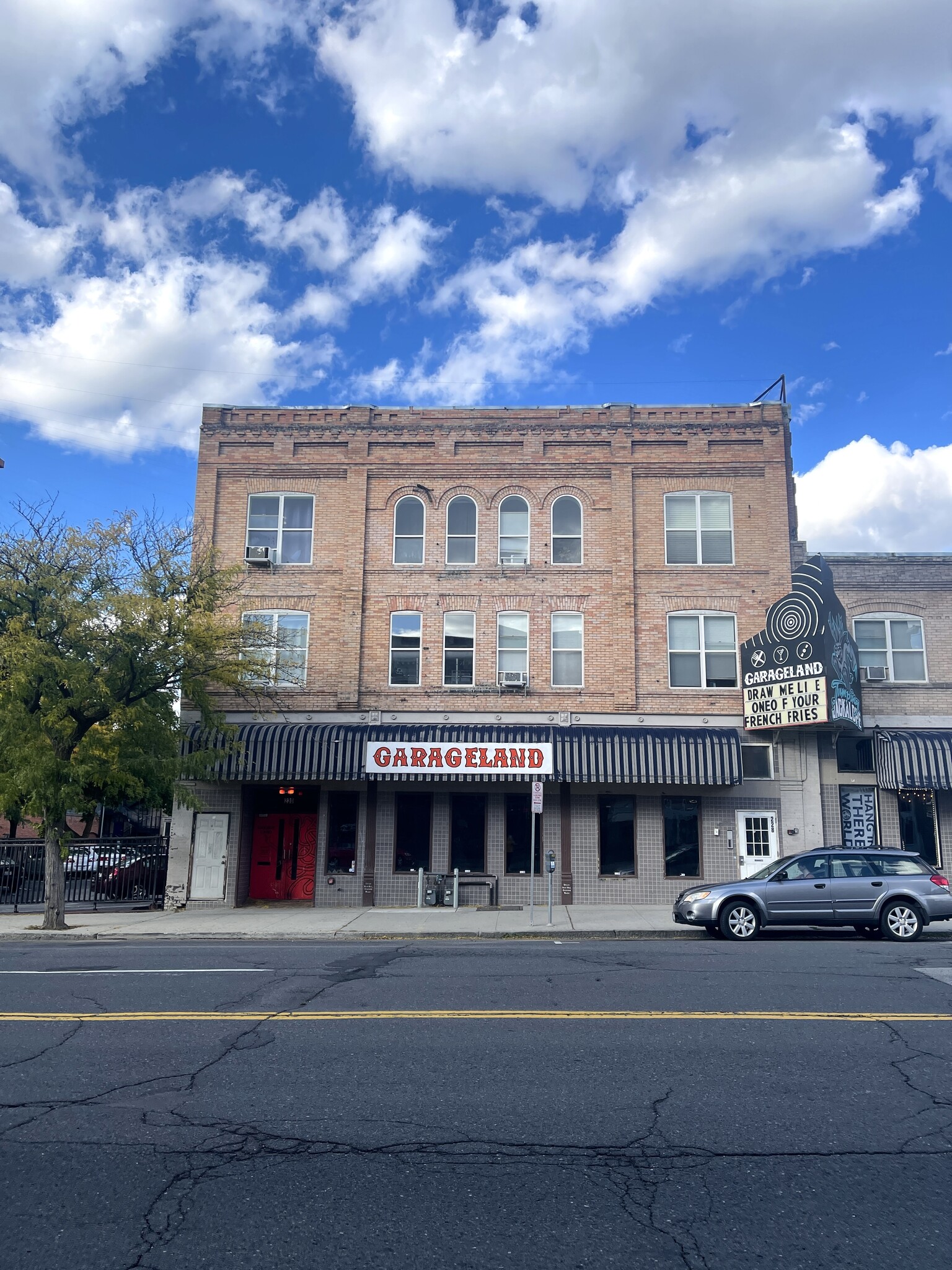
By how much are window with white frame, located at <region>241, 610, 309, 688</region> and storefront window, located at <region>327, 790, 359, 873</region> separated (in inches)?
112

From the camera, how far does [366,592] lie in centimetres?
2236

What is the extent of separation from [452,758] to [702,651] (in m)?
6.55

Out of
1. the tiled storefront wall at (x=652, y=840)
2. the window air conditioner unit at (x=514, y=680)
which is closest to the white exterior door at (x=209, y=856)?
the window air conditioner unit at (x=514, y=680)

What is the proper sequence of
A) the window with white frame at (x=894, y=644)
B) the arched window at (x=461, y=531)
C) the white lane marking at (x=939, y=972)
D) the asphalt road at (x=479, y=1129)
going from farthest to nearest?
the arched window at (x=461, y=531) < the window with white frame at (x=894, y=644) < the white lane marking at (x=939, y=972) < the asphalt road at (x=479, y=1129)

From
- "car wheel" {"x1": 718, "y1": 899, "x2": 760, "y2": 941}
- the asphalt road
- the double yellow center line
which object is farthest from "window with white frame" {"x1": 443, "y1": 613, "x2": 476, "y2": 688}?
the double yellow center line

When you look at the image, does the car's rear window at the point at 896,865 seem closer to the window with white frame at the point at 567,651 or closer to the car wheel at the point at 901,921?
the car wheel at the point at 901,921

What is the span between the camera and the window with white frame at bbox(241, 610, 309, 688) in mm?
20547

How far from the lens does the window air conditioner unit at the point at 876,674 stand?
2122 cm

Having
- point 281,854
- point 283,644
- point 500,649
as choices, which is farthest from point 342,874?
point 500,649

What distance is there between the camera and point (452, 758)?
20.1 m

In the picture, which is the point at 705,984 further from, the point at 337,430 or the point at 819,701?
the point at 337,430

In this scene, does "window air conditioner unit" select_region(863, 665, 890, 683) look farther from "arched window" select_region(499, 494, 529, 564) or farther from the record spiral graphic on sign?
"arched window" select_region(499, 494, 529, 564)

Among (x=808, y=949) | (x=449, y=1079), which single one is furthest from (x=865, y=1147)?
(x=808, y=949)

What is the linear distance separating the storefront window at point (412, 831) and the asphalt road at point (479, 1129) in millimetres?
10989
